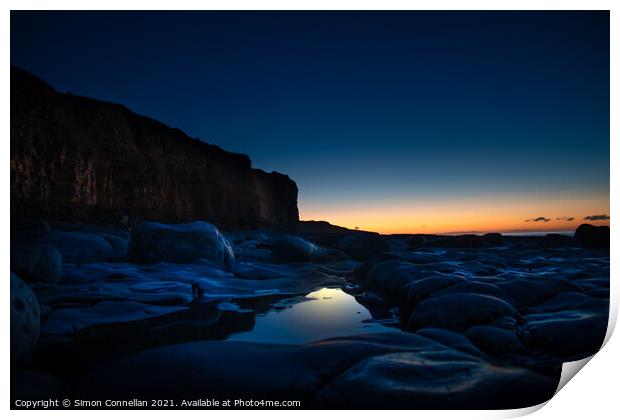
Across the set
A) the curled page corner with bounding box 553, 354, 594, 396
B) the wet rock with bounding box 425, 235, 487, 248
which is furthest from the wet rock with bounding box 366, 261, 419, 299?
the wet rock with bounding box 425, 235, 487, 248

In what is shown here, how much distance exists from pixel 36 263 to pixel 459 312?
3566 mm

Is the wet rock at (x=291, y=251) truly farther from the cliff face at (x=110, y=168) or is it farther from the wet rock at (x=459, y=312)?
the wet rock at (x=459, y=312)

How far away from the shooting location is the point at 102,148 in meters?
15.4

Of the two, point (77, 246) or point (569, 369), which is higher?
point (77, 246)

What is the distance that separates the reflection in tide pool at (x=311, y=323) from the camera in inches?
98.0

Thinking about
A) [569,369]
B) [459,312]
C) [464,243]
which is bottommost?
[569,369]

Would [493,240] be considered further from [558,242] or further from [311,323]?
[311,323]

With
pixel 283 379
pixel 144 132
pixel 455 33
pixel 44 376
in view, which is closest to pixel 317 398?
pixel 283 379

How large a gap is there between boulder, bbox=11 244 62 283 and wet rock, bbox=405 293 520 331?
324cm

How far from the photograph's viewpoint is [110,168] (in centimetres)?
1562

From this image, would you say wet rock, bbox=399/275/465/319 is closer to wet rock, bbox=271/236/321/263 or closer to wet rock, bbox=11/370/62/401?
wet rock, bbox=11/370/62/401

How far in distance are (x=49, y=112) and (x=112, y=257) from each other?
1010 centimetres

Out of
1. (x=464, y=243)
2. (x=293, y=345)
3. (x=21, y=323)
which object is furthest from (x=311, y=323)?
(x=464, y=243)
